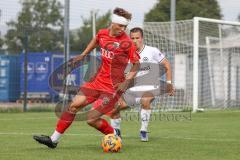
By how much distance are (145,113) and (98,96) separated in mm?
2286

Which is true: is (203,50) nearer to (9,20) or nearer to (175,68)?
(175,68)

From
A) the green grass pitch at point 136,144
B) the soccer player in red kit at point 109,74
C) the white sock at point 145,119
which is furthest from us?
the white sock at point 145,119

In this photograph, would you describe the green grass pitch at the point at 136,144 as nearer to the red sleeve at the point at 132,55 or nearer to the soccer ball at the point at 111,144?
the soccer ball at the point at 111,144

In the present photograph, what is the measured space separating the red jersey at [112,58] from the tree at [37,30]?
519 inches

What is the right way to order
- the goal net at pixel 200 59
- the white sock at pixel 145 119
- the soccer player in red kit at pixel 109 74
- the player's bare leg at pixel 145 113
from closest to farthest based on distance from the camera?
the soccer player in red kit at pixel 109 74, the player's bare leg at pixel 145 113, the white sock at pixel 145 119, the goal net at pixel 200 59

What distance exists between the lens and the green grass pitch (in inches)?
348

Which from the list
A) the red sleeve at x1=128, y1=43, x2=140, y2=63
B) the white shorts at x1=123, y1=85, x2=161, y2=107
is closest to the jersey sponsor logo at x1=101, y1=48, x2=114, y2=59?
the red sleeve at x1=128, y1=43, x2=140, y2=63

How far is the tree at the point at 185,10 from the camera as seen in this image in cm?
3777

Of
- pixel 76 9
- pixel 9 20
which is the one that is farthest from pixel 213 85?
pixel 9 20

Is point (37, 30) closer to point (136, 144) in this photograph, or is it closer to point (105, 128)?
point (136, 144)

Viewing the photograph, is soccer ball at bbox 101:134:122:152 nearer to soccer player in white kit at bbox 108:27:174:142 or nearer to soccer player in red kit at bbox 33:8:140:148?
soccer player in red kit at bbox 33:8:140:148

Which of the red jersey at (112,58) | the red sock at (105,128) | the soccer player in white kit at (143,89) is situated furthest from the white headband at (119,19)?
the soccer player in white kit at (143,89)

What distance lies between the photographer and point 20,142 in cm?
1081

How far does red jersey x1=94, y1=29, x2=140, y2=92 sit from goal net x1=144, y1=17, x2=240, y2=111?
1221cm
